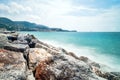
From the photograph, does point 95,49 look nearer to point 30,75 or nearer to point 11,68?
point 30,75

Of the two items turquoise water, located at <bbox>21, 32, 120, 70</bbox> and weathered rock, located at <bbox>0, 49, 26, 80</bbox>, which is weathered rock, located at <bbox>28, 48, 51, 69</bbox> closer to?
weathered rock, located at <bbox>0, 49, 26, 80</bbox>

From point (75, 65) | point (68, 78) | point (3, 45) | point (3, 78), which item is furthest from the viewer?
point (3, 45)

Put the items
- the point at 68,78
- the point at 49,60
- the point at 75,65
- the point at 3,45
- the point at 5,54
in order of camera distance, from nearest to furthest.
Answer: the point at 68,78 → the point at 75,65 → the point at 49,60 → the point at 5,54 → the point at 3,45

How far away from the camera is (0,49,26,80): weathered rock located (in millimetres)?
5088

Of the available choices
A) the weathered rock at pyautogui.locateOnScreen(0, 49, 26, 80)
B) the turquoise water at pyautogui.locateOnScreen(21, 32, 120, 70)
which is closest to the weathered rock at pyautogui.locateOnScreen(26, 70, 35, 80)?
the weathered rock at pyautogui.locateOnScreen(0, 49, 26, 80)

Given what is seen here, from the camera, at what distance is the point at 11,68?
5605mm

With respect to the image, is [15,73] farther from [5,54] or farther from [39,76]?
[5,54]

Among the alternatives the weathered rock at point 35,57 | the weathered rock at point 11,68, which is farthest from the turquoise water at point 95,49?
the weathered rock at point 11,68

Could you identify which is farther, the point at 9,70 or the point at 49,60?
the point at 49,60

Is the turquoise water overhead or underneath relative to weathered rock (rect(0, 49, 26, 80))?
underneath

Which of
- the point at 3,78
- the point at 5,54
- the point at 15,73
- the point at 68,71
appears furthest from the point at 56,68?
the point at 5,54

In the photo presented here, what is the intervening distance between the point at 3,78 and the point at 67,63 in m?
2.22

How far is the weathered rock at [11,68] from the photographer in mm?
5088

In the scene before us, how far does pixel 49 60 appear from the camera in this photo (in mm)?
6152
